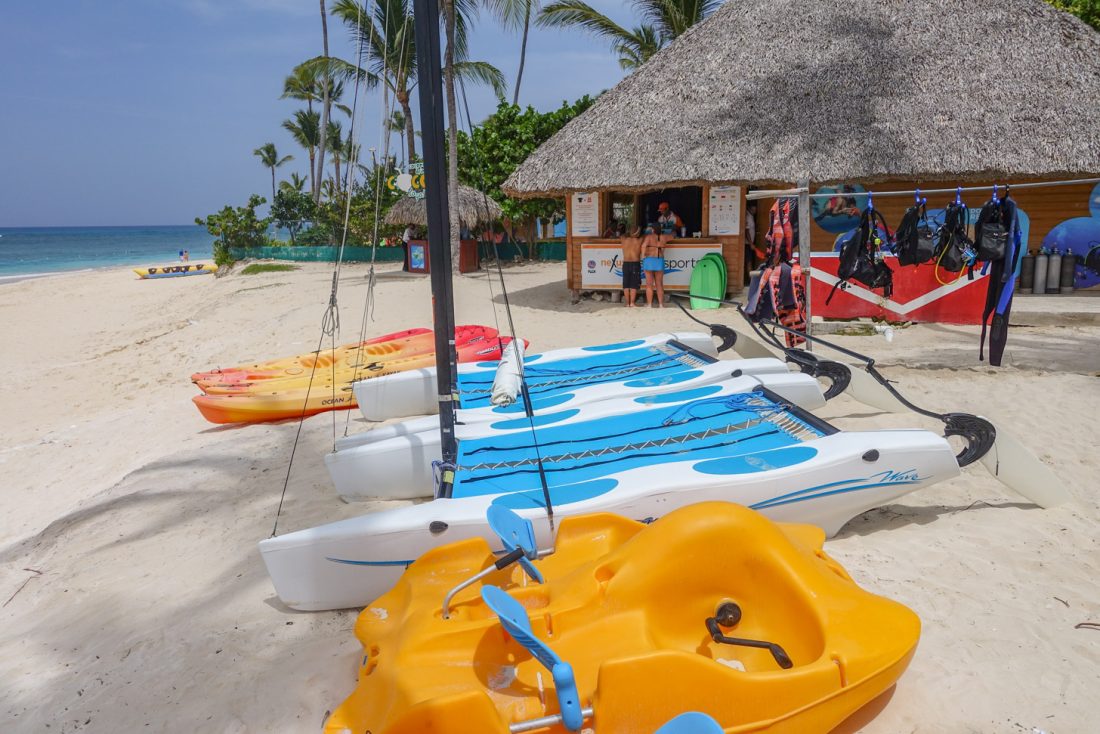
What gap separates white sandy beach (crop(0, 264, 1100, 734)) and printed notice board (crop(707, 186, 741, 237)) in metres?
3.45

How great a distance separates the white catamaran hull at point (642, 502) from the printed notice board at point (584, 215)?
915cm

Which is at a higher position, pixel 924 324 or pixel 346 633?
pixel 924 324

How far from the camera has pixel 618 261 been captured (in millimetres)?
11930

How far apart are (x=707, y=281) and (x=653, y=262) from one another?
2.99ft

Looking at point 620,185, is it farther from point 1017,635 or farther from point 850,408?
point 1017,635

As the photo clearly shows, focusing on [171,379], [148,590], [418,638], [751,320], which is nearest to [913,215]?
[751,320]

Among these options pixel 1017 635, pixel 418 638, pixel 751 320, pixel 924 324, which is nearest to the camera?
pixel 418 638

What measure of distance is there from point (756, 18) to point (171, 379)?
1121 cm

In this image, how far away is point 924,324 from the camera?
9336mm

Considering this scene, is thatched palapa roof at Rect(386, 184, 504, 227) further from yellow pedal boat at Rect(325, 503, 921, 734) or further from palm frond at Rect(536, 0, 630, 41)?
yellow pedal boat at Rect(325, 503, 921, 734)

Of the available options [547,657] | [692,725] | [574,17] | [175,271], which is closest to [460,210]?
[574,17]

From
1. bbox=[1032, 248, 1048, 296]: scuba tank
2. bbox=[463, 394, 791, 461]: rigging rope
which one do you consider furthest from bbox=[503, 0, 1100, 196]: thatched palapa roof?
bbox=[463, 394, 791, 461]: rigging rope

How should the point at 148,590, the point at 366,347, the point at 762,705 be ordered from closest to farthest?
the point at 762,705 < the point at 148,590 < the point at 366,347

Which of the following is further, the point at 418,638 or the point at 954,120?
the point at 954,120
